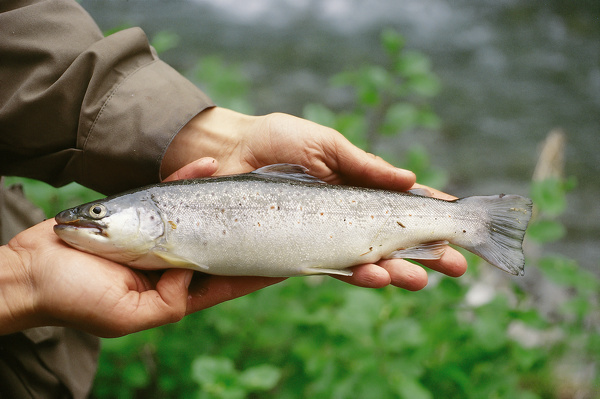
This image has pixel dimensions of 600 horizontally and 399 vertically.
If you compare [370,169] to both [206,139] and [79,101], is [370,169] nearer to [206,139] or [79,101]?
[206,139]

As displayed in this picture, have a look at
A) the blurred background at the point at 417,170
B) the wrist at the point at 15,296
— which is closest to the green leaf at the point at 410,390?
the blurred background at the point at 417,170

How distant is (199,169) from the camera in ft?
10.1

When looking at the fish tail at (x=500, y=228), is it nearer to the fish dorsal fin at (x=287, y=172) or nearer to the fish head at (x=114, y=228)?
the fish dorsal fin at (x=287, y=172)

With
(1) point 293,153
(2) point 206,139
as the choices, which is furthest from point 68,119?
(1) point 293,153

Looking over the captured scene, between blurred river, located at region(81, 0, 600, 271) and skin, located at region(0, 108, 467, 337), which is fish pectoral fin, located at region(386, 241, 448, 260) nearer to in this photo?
skin, located at region(0, 108, 467, 337)

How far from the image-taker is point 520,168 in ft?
31.4

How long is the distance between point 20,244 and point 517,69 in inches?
451

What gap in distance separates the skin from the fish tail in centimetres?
17


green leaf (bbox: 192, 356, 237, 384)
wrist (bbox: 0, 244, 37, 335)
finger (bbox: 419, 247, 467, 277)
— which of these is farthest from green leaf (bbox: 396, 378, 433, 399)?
wrist (bbox: 0, 244, 37, 335)

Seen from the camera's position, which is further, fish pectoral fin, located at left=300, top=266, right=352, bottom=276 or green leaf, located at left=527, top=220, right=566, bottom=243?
green leaf, located at left=527, top=220, right=566, bottom=243

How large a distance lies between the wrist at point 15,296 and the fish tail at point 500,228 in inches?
95.4

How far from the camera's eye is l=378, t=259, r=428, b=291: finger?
9.74 feet

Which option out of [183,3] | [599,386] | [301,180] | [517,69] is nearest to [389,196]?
[301,180]

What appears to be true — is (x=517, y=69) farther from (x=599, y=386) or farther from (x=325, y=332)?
(x=325, y=332)
